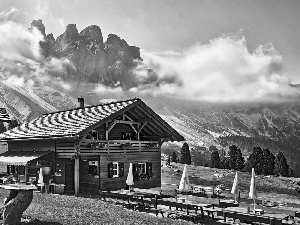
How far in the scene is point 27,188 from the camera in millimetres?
11500

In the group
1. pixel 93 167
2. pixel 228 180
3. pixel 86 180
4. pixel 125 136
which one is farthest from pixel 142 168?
pixel 228 180

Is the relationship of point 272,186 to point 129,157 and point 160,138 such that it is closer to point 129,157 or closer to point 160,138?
point 160,138

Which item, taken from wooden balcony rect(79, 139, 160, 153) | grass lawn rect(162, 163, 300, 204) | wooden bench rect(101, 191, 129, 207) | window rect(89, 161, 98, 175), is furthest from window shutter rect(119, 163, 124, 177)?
grass lawn rect(162, 163, 300, 204)

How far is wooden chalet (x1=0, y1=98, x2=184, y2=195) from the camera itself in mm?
23750

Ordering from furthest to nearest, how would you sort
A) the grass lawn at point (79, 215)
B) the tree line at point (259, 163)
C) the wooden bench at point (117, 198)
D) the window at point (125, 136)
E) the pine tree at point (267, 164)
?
the tree line at point (259, 163) < the pine tree at point (267, 164) < the window at point (125, 136) < the wooden bench at point (117, 198) < the grass lawn at point (79, 215)

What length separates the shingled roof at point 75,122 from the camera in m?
23.3

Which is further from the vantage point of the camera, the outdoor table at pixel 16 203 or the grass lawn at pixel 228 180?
the grass lawn at pixel 228 180

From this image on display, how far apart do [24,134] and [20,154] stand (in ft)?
4.84

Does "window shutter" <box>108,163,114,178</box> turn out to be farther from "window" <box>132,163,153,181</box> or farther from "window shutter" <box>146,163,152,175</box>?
"window shutter" <box>146,163,152,175</box>

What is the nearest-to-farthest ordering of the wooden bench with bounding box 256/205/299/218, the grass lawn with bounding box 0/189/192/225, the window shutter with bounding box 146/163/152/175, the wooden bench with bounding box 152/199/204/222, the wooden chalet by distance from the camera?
the grass lawn with bounding box 0/189/192/225, the wooden bench with bounding box 256/205/299/218, the wooden bench with bounding box 152/199/204/222, the wooden chalet, the window shutter with bounding box 146/163/152/175

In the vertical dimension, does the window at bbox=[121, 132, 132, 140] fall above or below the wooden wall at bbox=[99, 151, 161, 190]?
above

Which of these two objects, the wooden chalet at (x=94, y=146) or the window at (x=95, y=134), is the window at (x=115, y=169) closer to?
the wooden chalet at (x=94, y=146)

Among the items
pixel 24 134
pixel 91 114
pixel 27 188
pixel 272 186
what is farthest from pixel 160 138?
pixel 272 186

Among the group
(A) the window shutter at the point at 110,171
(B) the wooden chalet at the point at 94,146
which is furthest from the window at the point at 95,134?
(A) the window shutter at the point at 110,171
